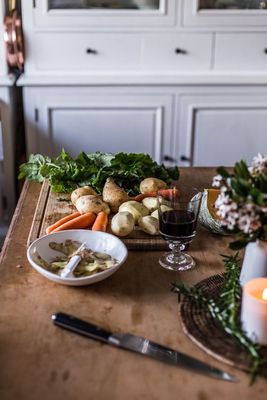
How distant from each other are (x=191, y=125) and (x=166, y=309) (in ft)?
5.22

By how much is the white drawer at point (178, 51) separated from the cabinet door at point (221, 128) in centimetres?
15

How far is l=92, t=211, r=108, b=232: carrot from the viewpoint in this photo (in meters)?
1.37

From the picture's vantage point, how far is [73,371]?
0.90 meters

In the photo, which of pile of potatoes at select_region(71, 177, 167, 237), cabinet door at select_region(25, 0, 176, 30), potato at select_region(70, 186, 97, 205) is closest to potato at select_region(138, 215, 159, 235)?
pile of potatoes at select_region(71, 177, 167, 237)

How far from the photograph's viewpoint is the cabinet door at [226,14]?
2408 mm

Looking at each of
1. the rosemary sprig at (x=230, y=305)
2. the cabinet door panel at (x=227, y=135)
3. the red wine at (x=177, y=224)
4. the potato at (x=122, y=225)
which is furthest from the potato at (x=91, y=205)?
the cabinet door panel at (x=227, y=135)

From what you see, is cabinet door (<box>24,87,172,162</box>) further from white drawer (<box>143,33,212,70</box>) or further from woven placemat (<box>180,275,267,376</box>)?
woven placemat (<box>180,275,267,376</box>)

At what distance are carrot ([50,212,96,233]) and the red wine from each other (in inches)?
9.2

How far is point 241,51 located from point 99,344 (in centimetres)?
186

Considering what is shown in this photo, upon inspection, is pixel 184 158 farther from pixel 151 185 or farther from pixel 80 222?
pixel 80 222

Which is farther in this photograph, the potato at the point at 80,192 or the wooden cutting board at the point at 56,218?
the potato at the point at 80,192

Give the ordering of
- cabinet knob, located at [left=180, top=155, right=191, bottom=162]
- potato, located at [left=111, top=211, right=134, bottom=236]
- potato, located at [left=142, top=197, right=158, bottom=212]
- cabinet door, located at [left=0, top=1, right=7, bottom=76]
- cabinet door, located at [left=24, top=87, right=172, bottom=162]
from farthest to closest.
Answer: cabinet knob, located at [left=180, top=155, right=191, bottom=162] → cabinet door, located at [left=24, top=87, right=172, bottom=162] → cabinet door, located at [left=0, top=1, right=7, bottom=76] → potato, located at [left=142, top=197, right=158, bottom=212] → potato, located at [left=111, top=211, right=134, bottom=236]

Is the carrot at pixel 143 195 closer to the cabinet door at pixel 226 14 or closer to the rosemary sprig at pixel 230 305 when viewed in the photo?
the rosemary sprig at pixel 230 305


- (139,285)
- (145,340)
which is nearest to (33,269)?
(139,285)
